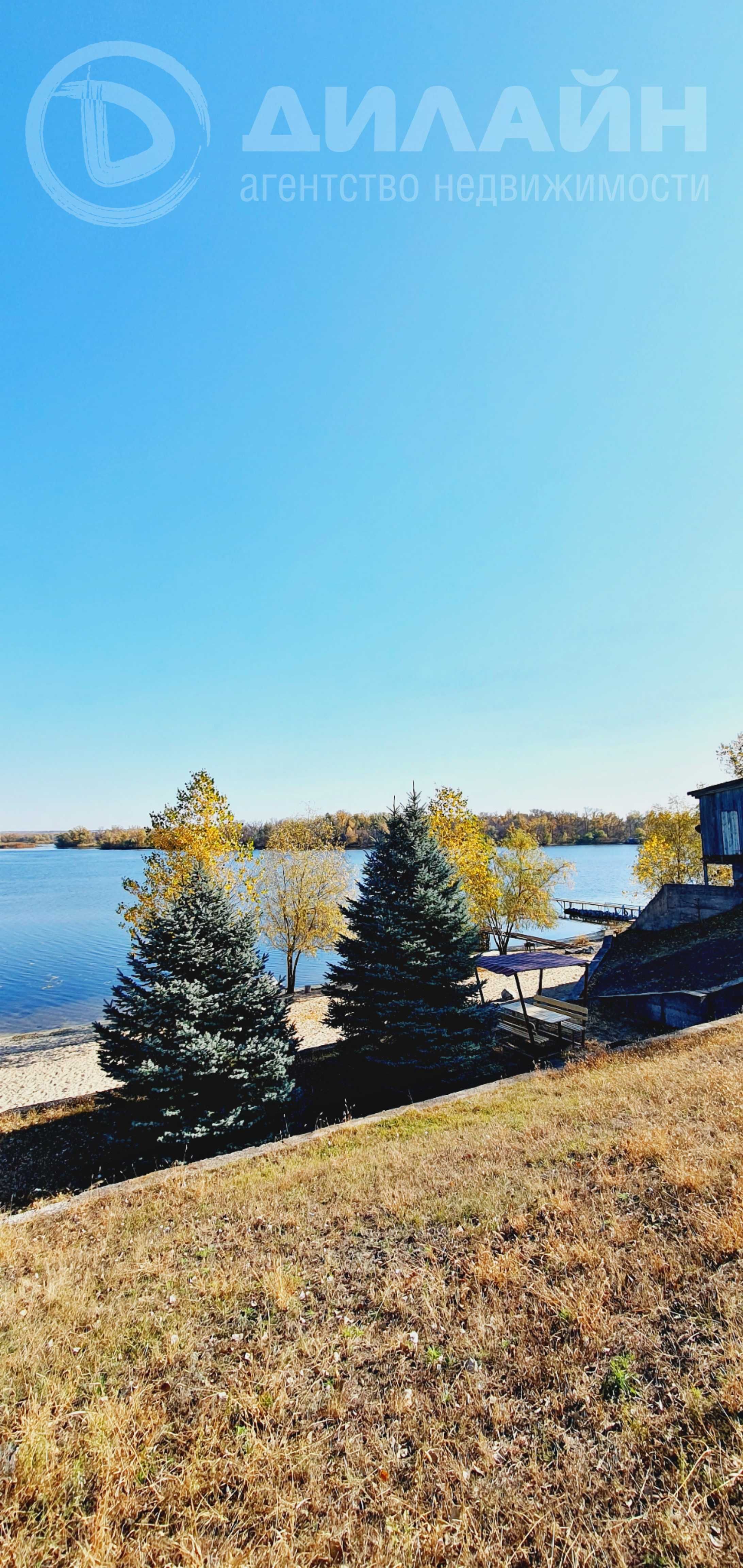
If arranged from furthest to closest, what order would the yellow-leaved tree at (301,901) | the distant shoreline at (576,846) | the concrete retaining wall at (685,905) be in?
1. the distant shoreline at (576,846)
2. the yellow-leaved tree at (301,901)
3. the concrete retaining wall at (685,905)

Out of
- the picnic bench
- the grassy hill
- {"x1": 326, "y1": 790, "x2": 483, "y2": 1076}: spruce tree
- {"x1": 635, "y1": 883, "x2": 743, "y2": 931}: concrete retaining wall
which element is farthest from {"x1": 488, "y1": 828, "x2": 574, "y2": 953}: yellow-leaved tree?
the grassy hill

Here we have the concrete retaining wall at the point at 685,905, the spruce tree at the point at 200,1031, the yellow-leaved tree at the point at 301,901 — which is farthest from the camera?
the yellow-leaved tree at the point at 301,901

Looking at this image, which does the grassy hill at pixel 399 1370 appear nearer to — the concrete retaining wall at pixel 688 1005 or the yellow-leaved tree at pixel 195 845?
the concrete retaining wall at pixel 688 1005

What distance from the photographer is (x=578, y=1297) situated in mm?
4059

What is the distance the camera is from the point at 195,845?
19.0 m

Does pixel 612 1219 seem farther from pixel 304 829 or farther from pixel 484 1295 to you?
pixel 304 829

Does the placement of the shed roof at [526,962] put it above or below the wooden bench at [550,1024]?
above

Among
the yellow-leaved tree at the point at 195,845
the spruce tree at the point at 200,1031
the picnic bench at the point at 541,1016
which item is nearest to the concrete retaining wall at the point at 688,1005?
the picnic bench at the point at 541,1016

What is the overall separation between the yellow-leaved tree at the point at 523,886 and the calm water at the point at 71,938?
9096mm

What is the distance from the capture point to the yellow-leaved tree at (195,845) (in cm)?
1888

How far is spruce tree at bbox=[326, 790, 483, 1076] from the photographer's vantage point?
38.4ft

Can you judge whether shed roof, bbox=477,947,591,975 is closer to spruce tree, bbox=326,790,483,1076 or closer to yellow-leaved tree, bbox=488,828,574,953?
spruce tree, bbox=326,790,483,1076

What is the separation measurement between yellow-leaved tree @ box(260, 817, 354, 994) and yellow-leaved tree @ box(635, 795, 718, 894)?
20.0 metres

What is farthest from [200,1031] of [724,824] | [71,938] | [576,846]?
[576,846]
